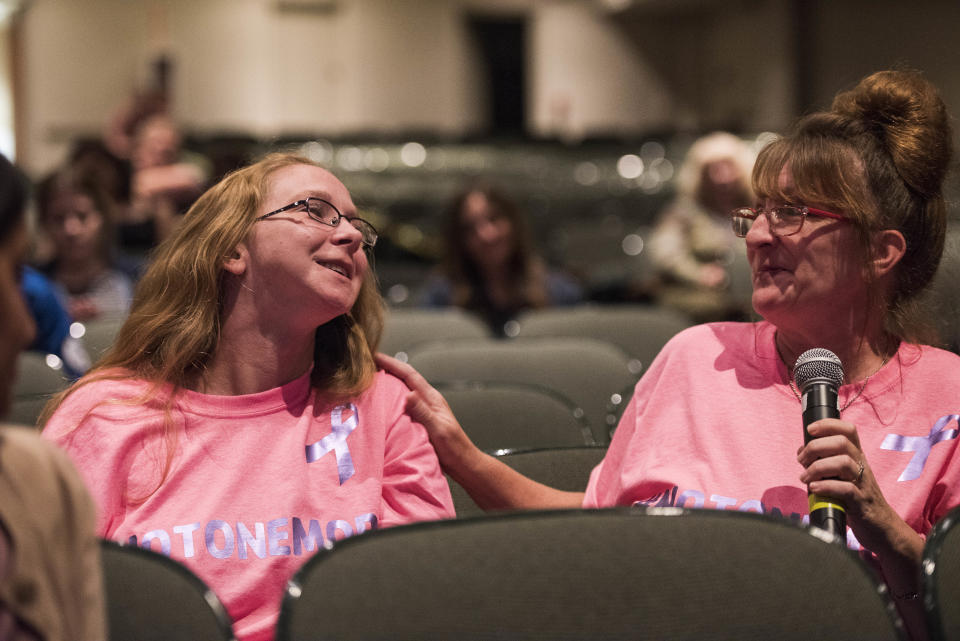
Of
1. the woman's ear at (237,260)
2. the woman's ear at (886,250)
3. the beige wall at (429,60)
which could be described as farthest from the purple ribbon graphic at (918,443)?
the beige wall at (429,60)

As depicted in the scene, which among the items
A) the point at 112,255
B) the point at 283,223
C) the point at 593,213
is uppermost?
the point at 283,223

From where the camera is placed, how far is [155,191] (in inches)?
210

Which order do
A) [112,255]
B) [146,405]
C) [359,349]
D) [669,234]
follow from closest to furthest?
[146,405]
[359,349]
[112,255]
[669,234]

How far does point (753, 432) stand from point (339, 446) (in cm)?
62

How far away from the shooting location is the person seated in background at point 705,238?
483cm

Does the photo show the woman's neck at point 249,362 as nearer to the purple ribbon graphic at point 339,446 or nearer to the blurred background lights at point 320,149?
the purple ribbon graphic at point 339,446

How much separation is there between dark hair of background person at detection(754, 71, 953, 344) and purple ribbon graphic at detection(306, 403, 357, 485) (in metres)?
0.73

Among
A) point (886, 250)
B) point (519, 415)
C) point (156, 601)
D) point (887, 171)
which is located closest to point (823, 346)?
point (886, 250)

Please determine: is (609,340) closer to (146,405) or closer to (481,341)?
(481,341)

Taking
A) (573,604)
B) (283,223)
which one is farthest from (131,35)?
(573,604)

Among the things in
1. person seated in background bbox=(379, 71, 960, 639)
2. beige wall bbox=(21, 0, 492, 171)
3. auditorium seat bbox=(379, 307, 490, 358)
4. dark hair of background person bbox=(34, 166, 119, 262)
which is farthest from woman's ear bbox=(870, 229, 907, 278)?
beige wall bbox=(21, 0, 492, 171)

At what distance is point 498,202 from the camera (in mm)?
4207

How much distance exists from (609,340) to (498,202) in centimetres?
90

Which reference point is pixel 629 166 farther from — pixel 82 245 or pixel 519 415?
pixel 519 415
